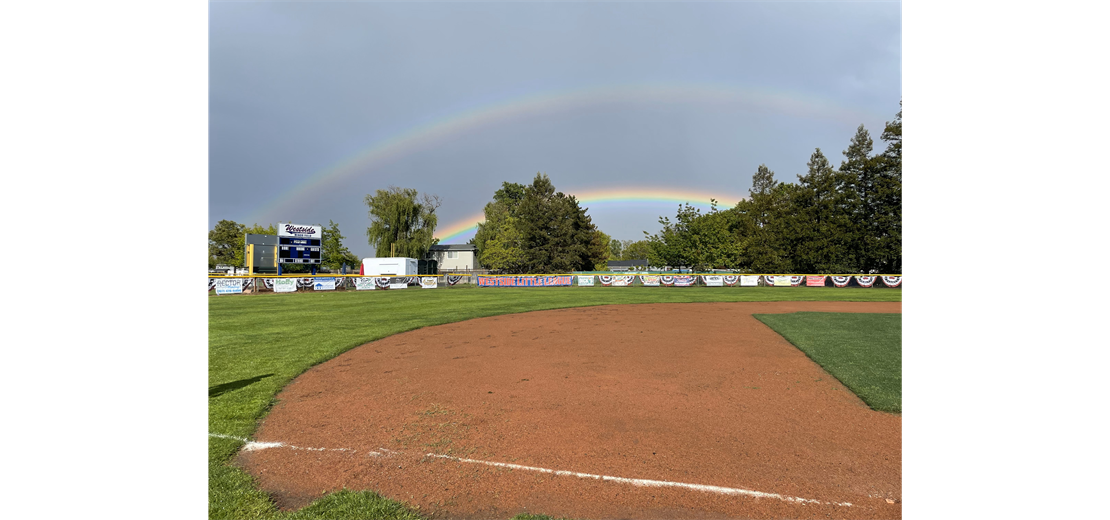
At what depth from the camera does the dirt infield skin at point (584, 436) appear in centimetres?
389

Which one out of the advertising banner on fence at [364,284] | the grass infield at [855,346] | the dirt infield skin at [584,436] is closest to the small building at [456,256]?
the advertising banner on fence at [364,284]

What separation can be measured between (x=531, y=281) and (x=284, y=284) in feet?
57.6

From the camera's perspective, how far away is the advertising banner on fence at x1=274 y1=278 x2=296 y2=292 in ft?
102

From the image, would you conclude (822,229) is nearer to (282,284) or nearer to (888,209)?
(888,209)

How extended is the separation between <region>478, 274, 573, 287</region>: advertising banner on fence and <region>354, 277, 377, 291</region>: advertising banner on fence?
8554 millimetres

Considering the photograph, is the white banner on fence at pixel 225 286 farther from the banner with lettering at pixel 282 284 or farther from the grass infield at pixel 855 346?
the grass infield at pixel 855 346

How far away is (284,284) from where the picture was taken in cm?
3145

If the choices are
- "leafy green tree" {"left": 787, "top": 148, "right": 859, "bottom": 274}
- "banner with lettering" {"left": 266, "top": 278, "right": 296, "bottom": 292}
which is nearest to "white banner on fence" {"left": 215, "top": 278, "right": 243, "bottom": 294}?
"banner with lettering" {"left": 266, "top": 278, "right": 296, "bottom": 292}
